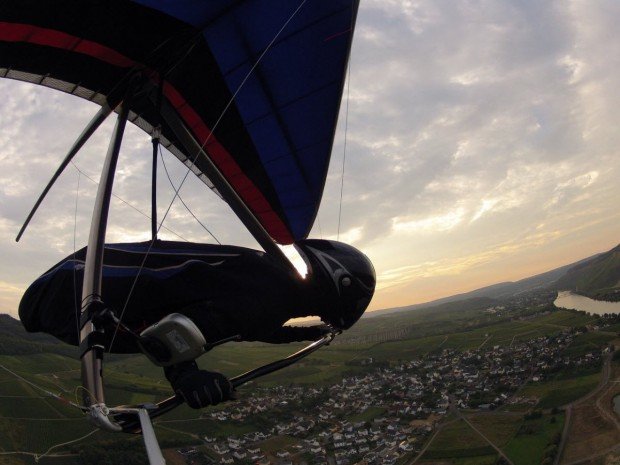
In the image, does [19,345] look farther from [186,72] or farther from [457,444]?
[186,72]

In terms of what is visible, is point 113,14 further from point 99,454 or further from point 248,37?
point 99,454

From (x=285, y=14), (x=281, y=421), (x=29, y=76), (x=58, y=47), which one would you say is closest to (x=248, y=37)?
(x=285, y=14)

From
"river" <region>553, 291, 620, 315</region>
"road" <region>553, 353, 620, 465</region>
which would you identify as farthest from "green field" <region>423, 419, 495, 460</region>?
"river" <region>553, 291, 620, 315</region>

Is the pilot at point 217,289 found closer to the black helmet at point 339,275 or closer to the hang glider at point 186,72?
the black helmet at point 339,275

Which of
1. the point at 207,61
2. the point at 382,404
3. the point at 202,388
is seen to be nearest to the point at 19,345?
the point at 382,404

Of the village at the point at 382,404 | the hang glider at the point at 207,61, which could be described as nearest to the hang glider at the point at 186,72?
the hang glider at the point at 207,61

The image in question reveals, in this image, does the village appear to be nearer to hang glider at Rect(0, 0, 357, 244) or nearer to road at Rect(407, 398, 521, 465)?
road at Rect(407, 398, 521, 465)
